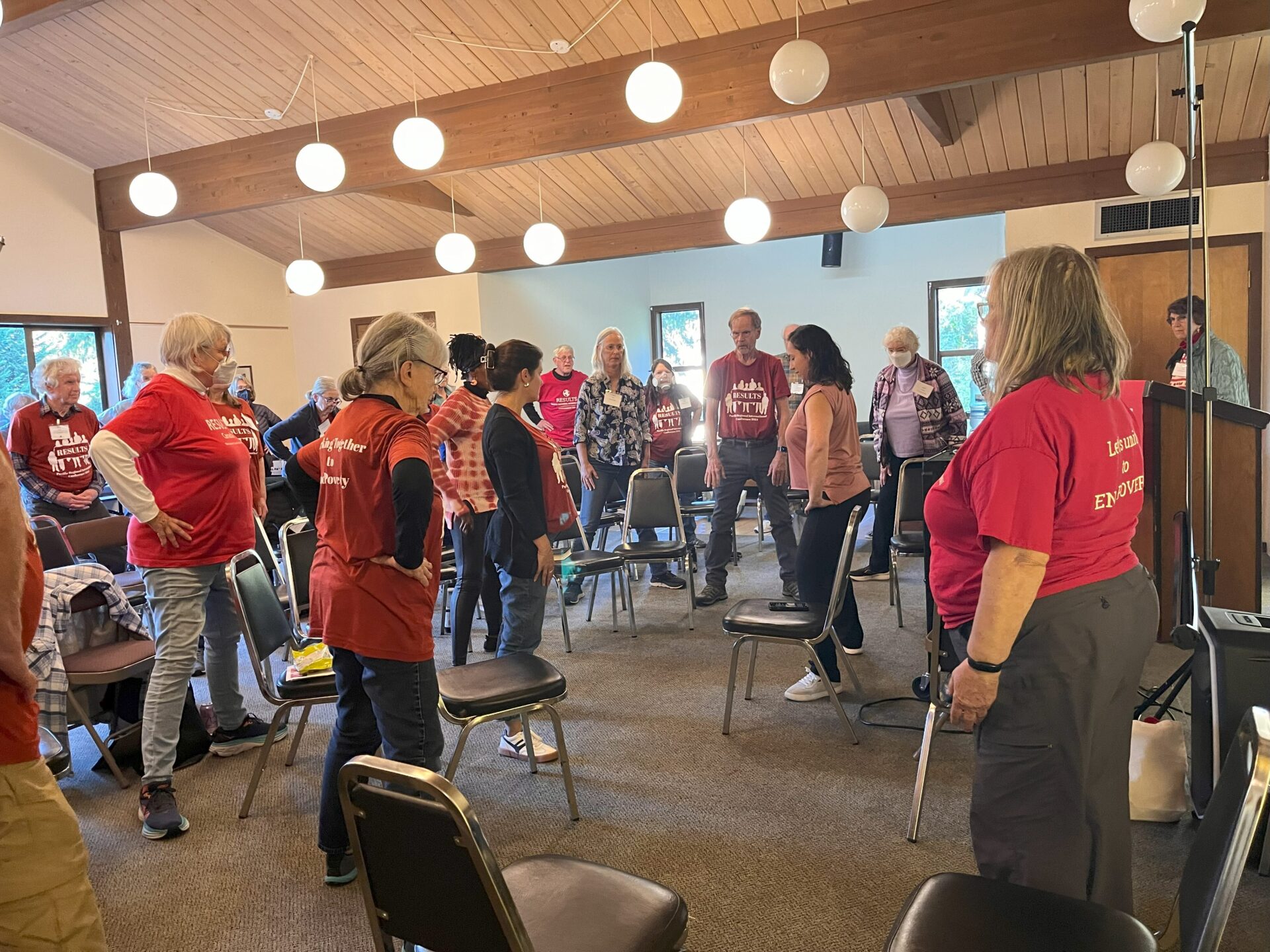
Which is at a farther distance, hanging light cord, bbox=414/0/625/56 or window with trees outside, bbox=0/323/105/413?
window with trees outside, bbox=0/323/105/413

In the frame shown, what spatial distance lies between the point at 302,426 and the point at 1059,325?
16.1 feet

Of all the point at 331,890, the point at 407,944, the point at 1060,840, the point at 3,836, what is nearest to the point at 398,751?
the point at 331,890

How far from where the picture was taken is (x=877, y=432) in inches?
208

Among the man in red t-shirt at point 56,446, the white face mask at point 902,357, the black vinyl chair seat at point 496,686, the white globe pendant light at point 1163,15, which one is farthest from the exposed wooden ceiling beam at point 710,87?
the black vinyl chair seat at point 496,686

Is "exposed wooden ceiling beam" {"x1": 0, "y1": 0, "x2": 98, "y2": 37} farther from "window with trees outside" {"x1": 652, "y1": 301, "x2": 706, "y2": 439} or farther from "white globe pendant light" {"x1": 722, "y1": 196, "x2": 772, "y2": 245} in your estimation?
"window with trees outside" {"x1": 652, "y1": 301, "x2": 706, "y2": 439}

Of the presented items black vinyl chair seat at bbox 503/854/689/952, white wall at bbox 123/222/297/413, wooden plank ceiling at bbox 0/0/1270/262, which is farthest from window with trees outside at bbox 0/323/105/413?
black vinyl chair seat at bbox 503/854/689/952

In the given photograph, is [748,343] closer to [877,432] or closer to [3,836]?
[877,432]

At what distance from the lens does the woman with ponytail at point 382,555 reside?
1972mm

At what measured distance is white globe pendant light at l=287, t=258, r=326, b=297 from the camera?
6.82 meters

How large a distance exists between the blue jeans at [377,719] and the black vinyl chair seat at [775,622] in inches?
47.8

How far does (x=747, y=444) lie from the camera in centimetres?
486

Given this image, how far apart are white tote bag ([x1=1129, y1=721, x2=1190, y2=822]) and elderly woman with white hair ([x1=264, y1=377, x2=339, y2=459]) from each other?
4117 millimetres

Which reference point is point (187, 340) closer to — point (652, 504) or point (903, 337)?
point (652, 504)

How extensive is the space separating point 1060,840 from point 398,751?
4.67 ft
